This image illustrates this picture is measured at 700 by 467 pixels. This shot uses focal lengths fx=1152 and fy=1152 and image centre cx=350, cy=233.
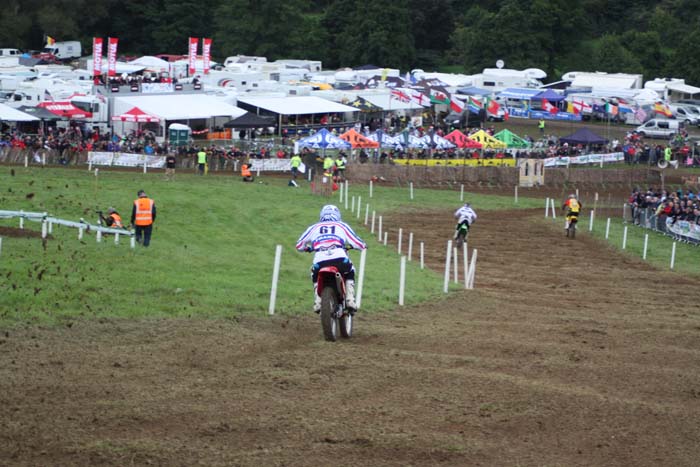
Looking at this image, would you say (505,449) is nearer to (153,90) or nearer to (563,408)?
(563,408)

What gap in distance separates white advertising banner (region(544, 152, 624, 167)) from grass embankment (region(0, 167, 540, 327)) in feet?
80.0

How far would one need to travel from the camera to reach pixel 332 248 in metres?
14.8

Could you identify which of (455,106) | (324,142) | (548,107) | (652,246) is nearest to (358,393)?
(652,246)

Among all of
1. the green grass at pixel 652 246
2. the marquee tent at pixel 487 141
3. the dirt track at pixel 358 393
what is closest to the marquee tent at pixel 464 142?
the marquee tent at pixel 487 141

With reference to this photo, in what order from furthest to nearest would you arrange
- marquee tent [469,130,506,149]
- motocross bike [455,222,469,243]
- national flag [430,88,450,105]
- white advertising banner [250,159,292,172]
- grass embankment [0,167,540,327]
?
national flag [430,88,450,105] → marquee tent [469,130,506,149] → white advertising banner [250,159,292,172] → motocross bike [455,222,469,243] → grass embankment [0,167,540,327]

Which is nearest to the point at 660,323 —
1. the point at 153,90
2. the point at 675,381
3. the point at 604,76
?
the point at 675,381

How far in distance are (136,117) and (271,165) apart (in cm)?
839

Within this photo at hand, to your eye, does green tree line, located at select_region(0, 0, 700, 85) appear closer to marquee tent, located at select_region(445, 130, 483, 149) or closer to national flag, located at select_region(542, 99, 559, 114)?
national flag, located at select_region(542, 99, 559, 114)

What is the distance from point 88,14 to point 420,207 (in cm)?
7243

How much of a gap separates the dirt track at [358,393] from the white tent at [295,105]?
166 ft

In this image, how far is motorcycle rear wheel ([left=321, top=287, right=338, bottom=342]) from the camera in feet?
47.0

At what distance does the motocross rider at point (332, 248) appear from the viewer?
14.7 meters

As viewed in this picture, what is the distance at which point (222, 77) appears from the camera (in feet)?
254

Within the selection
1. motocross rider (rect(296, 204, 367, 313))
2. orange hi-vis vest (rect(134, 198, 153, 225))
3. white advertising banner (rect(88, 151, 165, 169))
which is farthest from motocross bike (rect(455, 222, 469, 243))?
white advertising banner (rect(88, 151, 165, 169))
